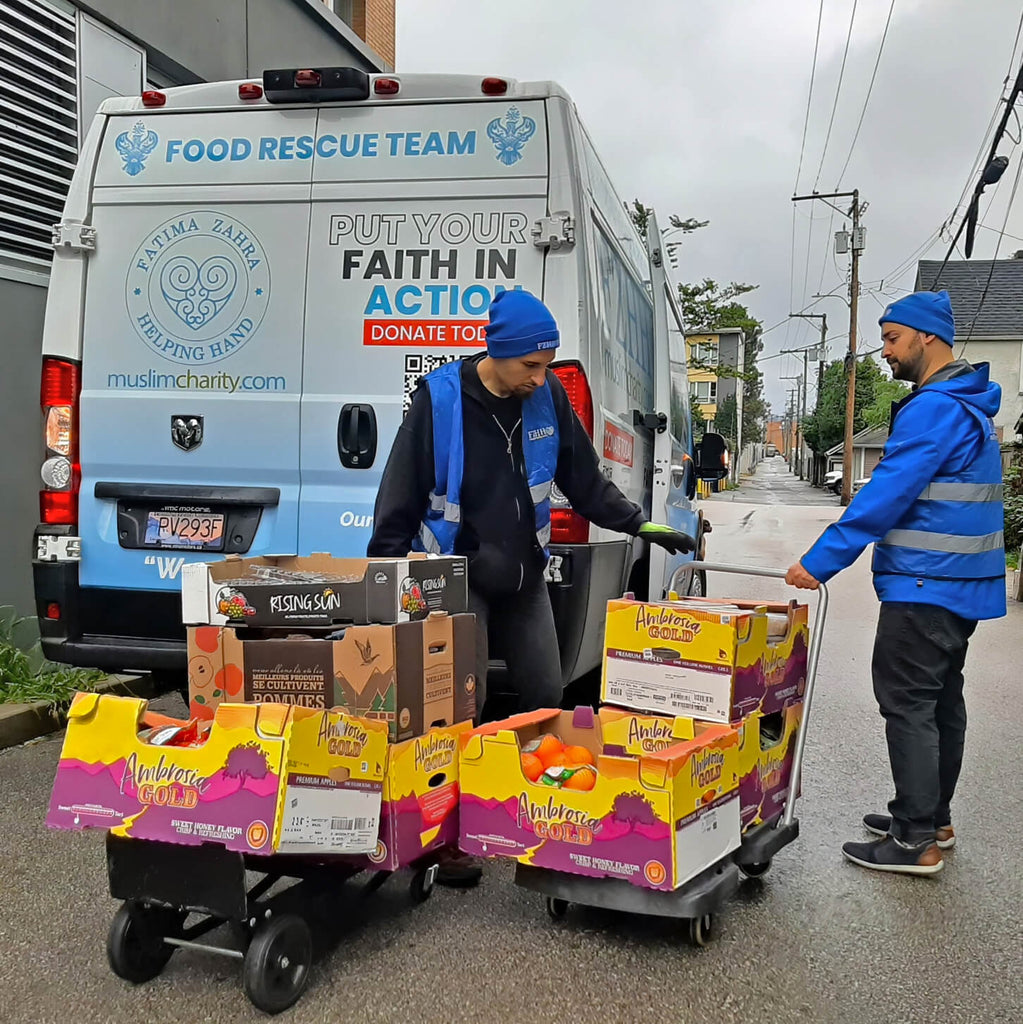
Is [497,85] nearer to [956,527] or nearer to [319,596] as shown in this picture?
[319,596]

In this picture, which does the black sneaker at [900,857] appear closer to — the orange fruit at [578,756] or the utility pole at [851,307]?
the orange fruit at [578,756]

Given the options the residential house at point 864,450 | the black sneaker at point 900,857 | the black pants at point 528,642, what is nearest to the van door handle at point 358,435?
the black pants at point 528,642

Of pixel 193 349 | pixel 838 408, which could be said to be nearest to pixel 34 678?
pixel 193 349

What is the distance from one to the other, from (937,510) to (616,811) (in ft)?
5.38

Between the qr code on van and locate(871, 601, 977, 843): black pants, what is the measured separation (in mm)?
1945

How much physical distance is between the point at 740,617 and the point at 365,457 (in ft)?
5.60

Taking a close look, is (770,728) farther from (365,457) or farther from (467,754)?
(365,457)

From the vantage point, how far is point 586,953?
125 inches

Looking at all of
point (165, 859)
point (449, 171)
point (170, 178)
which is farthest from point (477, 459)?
point (170, 178)

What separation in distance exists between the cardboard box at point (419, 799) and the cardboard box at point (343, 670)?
0.20ft

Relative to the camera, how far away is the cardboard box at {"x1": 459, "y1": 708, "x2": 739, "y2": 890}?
9.68 feet

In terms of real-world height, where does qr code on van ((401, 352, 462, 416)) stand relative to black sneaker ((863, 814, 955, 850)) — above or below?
above

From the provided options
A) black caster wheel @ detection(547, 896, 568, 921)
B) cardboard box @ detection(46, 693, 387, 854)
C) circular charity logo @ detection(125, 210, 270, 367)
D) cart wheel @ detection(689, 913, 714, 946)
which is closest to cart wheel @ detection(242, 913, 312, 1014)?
cardboard box @ detection(46, 693, 387, 854)

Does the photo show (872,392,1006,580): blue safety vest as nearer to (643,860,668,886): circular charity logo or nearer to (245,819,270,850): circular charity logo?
(643,860,668,886): circular charity logo
